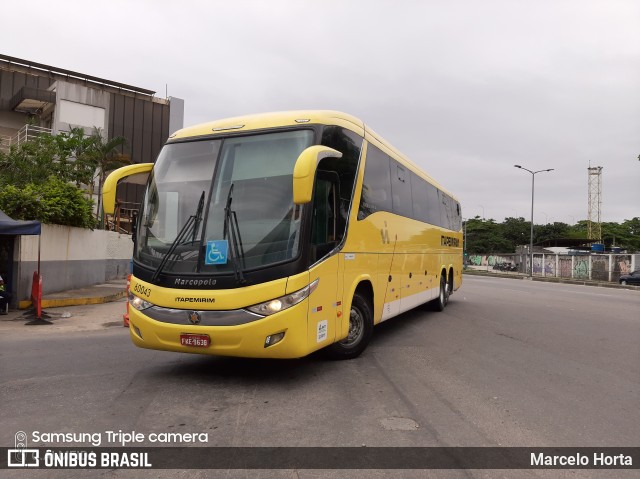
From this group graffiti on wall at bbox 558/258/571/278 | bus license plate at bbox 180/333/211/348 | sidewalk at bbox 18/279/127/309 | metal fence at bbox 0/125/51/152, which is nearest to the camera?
bus license plate at bbox 180/333/211/348

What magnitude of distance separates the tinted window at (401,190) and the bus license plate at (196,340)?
174 inches

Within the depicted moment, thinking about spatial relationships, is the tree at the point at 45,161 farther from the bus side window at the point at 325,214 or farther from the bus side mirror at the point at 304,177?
the bus side mirror at the point at 304,177

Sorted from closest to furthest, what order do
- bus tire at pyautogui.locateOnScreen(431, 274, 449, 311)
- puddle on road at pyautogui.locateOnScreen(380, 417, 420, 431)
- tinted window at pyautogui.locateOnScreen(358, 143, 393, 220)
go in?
puddle on road at pyautogui.locateOnScreen(380, 417, 420, 431)
tinted window at pyautogui.locateOnScreen(358, 143, 393, 220)
bus tire at pyautogui.locateOnScreen(431, 274, 449, 311)

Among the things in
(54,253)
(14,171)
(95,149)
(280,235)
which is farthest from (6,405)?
(95,149)

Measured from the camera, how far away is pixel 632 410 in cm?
505

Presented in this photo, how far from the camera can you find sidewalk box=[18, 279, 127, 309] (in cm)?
1316

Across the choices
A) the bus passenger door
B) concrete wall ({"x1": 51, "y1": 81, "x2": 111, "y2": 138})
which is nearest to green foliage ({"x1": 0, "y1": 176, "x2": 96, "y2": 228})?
the bus passenger door

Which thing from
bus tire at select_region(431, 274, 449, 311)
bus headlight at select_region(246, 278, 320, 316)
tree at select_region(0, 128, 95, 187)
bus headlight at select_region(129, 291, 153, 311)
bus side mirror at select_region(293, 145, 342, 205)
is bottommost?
bus tire at select_region(431, 274, 449, 311)

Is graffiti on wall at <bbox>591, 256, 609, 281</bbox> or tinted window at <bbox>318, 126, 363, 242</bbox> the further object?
graffiti on wall at <bbox>591, 256, 609, 281</bbox>

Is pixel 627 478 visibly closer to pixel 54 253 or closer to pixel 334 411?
pixel 334 411

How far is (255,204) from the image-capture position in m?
5.53

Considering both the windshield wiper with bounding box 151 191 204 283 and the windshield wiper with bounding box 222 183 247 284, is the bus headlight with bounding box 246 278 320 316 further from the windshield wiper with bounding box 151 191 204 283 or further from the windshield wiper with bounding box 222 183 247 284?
the windshield wiper with bounding box 151 191 204 283

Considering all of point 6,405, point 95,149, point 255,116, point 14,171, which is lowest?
point 6,405

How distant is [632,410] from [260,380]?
4.06 meters
